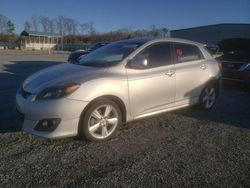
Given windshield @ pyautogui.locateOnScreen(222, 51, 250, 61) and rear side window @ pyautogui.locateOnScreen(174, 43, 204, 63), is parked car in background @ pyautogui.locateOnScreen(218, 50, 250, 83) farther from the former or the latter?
rear side window @ pyautogui.locateOnScreen(174, 43, 204, 63)

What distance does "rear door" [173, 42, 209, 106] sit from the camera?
5574 mm

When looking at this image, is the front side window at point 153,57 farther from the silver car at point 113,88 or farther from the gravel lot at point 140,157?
the gravel lot at point 140,157

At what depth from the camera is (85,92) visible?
4199mm

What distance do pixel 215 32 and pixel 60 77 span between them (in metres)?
29.9

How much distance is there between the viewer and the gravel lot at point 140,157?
335 cm

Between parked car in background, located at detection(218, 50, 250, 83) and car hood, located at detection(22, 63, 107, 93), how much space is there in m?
5.67

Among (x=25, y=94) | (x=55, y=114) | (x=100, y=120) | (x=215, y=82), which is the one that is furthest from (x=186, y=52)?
(x=25, y=94)

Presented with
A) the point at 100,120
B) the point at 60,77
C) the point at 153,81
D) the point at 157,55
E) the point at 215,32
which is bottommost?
the point at 100,120

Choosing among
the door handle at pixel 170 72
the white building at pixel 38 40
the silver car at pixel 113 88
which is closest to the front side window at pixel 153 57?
the silver car at pixel 113 88

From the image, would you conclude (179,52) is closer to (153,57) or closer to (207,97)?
(153,57)

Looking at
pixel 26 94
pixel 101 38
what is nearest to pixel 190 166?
pixel 26 94

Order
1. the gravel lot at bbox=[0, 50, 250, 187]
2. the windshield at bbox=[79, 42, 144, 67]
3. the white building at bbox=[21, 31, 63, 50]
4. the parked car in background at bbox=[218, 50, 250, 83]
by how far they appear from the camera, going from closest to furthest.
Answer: the gravel lot at bbox=[0, 50, 250, 187] → the windshield at bbox=[79, 42, 144, 67] → the parked car in background at bbox=[218, 50, 250, 83] → the white building at bbox=[21, 31, 63, 50]

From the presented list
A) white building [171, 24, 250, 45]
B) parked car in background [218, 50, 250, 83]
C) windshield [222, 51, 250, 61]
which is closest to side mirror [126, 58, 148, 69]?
parked car in background [218, 50, 250, 83]

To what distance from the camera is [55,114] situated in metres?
4.03
